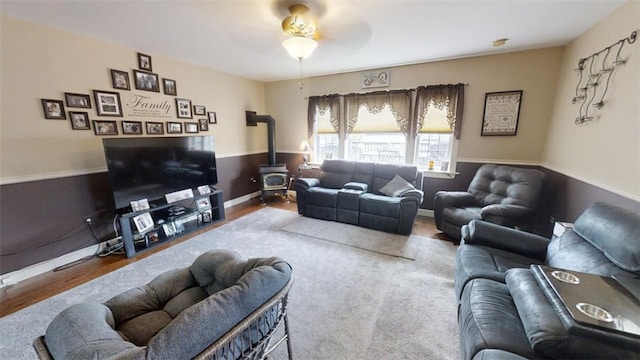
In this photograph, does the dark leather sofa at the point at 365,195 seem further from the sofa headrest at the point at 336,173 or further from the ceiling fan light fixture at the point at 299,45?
the ceiling fan light fixture at the point at 299,45

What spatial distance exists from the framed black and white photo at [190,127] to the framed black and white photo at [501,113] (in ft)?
15.3

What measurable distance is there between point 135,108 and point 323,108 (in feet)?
10.0

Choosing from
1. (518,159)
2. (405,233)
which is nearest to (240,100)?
(405,233)

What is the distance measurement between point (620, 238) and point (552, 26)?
2418 millimetres

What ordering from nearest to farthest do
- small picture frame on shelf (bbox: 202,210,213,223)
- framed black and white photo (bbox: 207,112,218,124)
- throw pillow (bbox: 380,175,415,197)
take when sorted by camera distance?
throw pillow (bbox: 380,175,415,197) → small picture frame on shelf (bbox: 202,210,213,223) → framed black and white photo (bbox: 207,112,218,124)

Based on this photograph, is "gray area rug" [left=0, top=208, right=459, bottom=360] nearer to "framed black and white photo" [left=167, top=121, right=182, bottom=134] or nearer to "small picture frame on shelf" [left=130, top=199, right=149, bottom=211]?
"small picture frame on shelf" [left=130, top=199, right=149, bottom=211]

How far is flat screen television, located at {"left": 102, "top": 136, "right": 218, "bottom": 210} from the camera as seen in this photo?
2791 millimetres

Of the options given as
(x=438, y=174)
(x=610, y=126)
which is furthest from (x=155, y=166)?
(x=610, y=126)

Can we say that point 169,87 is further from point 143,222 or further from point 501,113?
point 501,113

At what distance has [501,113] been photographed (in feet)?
11.5

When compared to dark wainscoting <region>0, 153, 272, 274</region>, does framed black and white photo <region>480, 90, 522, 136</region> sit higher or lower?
higher

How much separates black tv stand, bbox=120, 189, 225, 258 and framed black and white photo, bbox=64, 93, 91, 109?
1.35 meters

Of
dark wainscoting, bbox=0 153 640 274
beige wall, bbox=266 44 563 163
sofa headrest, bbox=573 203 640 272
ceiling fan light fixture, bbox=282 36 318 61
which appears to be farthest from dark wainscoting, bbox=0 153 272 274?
sofa headrest, bbox=573 203 640 272

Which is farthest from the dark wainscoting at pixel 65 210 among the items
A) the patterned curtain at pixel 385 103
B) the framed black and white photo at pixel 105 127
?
the patterned curtain at pixel 385 103
